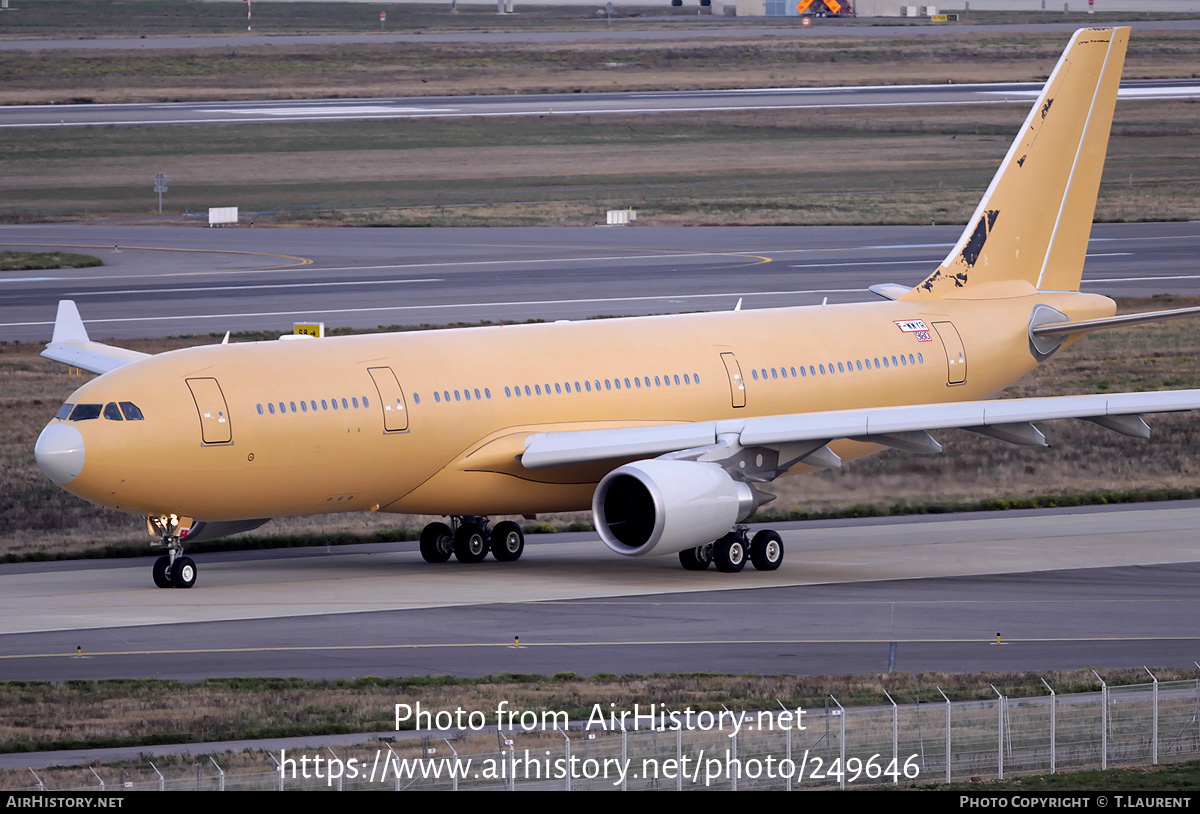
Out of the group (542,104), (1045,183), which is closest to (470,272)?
(1045,183)

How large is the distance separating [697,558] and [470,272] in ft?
157

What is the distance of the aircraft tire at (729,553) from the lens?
39.4 metres

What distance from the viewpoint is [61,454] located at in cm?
3478

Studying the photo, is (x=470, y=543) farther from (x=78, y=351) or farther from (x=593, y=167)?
(x=593, y=167)

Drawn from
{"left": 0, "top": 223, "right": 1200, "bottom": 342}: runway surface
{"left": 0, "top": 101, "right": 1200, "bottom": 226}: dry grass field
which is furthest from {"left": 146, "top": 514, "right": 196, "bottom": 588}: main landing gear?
{"left": 0, "top": 101, "right": 1200, "bottom": 226}: dry grass field

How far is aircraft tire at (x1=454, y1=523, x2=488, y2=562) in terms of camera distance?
4112 centimetres

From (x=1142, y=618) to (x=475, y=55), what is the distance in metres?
168

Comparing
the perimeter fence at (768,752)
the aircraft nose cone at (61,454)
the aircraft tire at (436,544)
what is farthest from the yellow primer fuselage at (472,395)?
the perimeter fence at (768,752)

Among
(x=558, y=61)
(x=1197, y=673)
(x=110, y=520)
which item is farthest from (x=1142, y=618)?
(x=558, y=61)

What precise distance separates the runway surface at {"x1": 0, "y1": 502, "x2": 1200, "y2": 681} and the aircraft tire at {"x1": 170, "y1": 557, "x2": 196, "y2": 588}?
354 mm

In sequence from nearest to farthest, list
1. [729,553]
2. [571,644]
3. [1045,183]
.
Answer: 1. [571,644]
2. [729,553]
3. [1045,183]

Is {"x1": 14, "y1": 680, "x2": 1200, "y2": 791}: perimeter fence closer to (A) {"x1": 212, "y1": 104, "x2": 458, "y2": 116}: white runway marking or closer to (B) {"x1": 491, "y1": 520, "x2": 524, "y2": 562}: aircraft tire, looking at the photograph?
(B) {"x1": 491, "y1": 520, "x2": 524, "y2": 562}: aircraft tire

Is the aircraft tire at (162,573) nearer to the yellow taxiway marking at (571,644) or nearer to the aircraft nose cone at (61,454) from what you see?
the aircraft nose cone at (61,454)

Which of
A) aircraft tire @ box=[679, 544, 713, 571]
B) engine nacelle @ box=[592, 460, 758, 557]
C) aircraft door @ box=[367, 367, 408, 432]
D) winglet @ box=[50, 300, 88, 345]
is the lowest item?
aircraft tire @ box=[679, 544, 713, 571]
